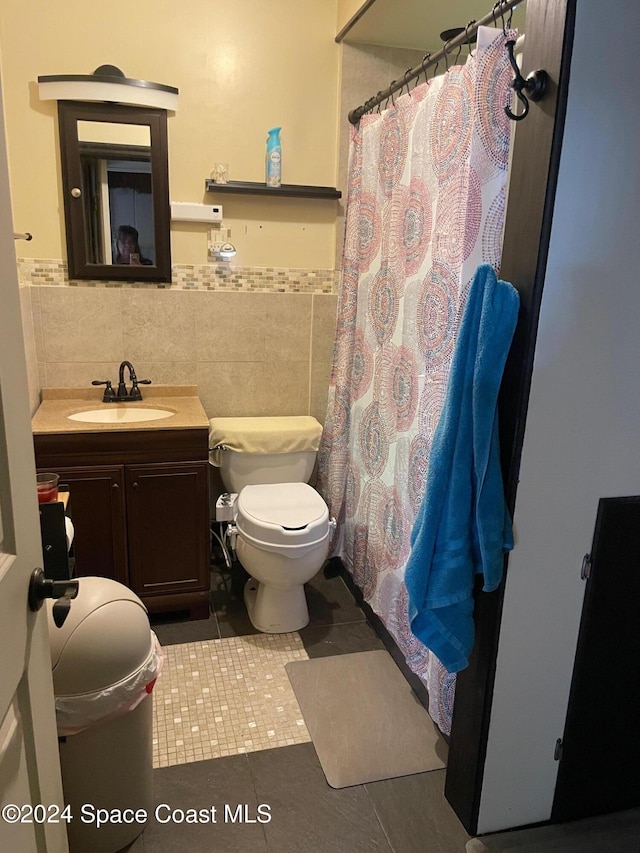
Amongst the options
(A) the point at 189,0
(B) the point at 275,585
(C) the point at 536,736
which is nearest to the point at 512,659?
(C) the point at 536,736

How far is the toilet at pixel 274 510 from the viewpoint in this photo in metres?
2.31

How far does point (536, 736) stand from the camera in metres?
1.55

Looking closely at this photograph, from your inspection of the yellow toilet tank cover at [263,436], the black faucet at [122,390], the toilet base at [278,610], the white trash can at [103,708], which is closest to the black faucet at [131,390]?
the black faucet at [122,390]

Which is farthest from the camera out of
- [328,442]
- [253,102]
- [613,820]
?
[328,442]

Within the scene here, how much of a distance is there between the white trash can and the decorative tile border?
1.57 m

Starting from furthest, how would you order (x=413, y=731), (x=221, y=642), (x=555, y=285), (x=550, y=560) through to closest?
1. (x=221, y=642)
2. (x=413, y=731)
3. (x=550, y=560)
4. (x=555, y=285)

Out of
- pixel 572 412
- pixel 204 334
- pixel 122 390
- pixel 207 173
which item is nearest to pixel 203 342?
pixel 204 334

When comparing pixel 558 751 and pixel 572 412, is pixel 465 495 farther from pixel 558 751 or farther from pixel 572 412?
pixel 558 751

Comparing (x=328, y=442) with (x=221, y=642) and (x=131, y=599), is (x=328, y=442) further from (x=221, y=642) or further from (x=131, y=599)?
(x=131, y=599)

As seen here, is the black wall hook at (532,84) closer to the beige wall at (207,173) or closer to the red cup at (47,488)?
the red cup at (47,488)

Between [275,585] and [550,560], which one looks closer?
[550,560]

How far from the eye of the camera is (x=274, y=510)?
94.4 inches

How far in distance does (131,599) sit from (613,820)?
4.63 ft

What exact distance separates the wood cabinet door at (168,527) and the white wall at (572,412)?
52.8 inches
